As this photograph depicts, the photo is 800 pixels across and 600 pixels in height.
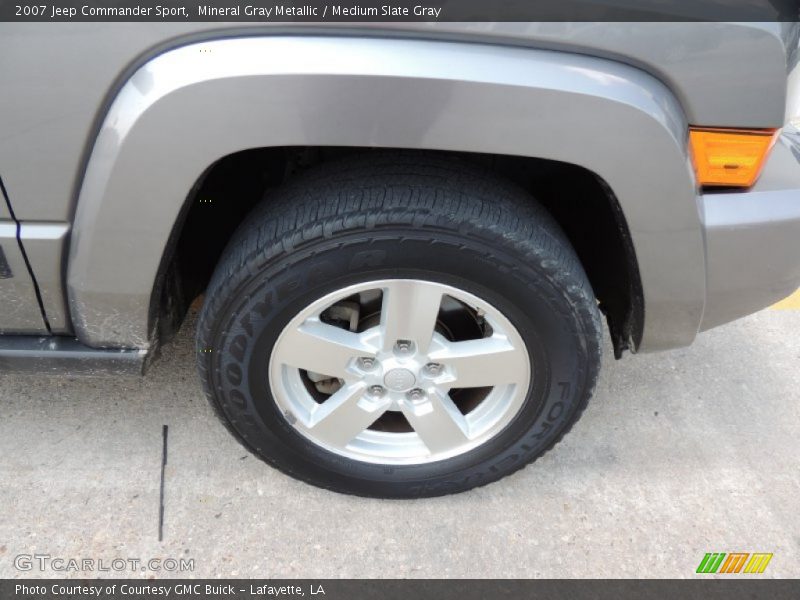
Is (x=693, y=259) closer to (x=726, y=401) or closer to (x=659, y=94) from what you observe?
(x=659, y=94)

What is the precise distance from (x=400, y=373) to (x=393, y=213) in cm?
49

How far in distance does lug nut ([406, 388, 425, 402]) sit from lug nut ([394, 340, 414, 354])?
0.45ft

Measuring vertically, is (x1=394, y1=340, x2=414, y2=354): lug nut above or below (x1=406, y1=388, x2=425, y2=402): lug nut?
above

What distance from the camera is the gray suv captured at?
1289mm

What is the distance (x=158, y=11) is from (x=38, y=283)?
750 mm

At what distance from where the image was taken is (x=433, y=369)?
5.79 ft

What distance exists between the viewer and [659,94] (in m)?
1.33

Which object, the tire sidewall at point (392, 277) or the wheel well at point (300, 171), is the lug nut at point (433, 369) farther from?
the wheel well at point (300, 171)

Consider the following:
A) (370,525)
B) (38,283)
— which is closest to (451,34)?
(38,283)

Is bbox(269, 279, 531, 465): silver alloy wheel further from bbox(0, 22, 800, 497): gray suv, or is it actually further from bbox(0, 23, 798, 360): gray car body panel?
bbox(0, 23, 798, 360): gray car body panel

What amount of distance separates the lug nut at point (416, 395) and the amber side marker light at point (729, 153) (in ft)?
2.90
